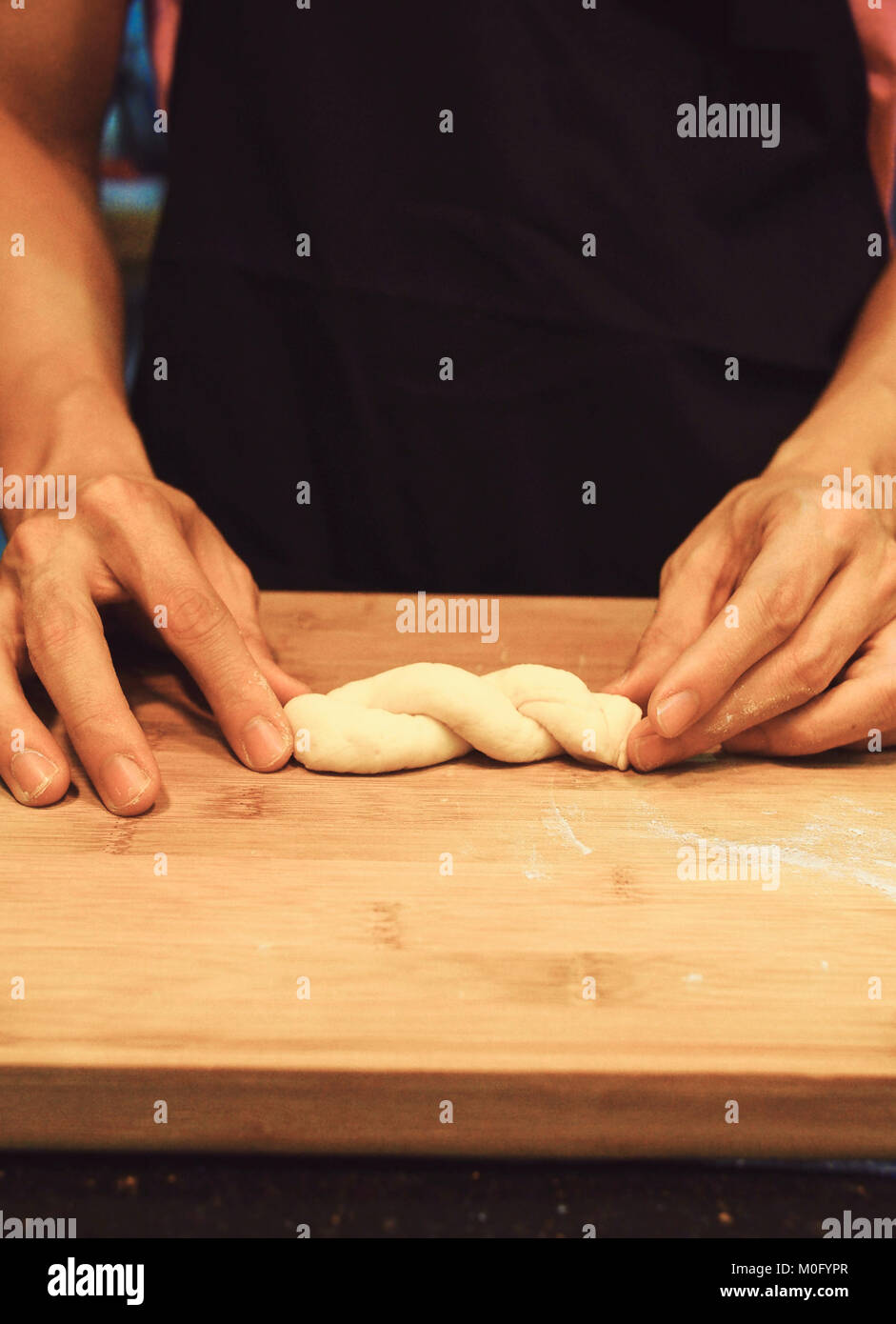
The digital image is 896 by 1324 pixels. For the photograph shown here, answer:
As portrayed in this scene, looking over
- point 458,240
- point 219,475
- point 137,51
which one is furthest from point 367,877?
point 137,51

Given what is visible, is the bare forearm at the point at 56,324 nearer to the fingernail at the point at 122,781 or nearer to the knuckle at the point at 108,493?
the knuckle at the point at 108,493

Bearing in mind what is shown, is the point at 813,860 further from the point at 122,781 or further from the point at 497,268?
the point at 497,268

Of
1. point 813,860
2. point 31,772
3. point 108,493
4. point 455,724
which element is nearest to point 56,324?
point 108,493

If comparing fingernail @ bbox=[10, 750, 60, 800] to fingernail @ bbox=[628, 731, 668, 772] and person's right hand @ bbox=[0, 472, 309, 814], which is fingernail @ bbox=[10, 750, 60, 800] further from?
fingernail @ bbox=[628, 731, 668, 772]

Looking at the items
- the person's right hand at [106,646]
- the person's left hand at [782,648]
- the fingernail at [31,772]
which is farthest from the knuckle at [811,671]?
the fingernail at [31,772]

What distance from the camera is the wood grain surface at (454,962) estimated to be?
0.86m

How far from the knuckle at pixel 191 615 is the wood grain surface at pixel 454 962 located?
17 centimetres

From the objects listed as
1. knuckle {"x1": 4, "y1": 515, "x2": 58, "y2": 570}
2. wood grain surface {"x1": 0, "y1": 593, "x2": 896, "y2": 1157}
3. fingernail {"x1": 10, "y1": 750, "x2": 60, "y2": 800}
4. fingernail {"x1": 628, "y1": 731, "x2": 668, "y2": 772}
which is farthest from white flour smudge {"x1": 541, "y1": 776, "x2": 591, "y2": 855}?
knuckle {"x1": 4, "y1": 515, "x2": 58, "y2": 570}

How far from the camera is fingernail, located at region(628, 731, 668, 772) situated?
1278mm

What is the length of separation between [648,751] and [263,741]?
19.9 inches
